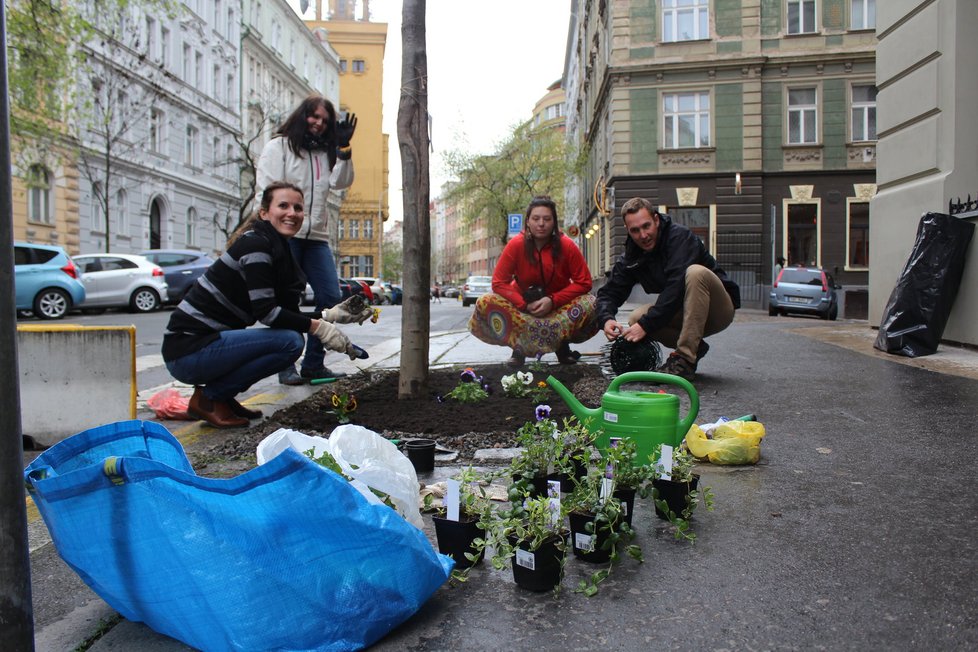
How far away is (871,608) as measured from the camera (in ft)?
5.89

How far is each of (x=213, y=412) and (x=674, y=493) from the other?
272 cm

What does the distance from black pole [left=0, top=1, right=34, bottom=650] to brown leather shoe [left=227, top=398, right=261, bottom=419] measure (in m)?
2.80

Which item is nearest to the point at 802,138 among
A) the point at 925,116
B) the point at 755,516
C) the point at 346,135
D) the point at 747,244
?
the point at 747,244

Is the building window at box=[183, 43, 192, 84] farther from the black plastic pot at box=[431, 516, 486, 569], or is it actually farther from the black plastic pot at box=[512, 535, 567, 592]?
the black plastic pot at box=[512, 535, 567, 592]

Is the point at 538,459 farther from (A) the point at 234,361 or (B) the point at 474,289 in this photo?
(B) the point at 474,289

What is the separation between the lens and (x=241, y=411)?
4273 mm

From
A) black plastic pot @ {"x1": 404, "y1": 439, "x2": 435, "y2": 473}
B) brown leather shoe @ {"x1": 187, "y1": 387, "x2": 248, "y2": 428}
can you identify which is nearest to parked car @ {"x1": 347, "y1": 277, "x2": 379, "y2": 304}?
brown leather shoe @ {"x1": 187, "y1": 387, "x2": 248, "y2": 428}

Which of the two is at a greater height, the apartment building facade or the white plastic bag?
the apartment building facade

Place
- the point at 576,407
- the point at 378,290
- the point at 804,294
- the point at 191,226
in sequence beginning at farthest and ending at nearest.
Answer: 1. the point at 378,290
2. the point at 191,226
3. the point at 804,294
4. the point at 576,407

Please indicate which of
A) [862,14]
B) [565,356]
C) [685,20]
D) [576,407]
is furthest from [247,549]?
[862,14]

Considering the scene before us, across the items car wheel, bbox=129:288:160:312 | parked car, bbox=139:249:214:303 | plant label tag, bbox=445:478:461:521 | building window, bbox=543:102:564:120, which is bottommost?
plant label tag, bbox=445:478:461:521

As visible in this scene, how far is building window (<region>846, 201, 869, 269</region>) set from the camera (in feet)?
86.5

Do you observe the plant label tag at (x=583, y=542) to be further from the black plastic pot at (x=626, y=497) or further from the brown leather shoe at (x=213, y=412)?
the brown leather shoe at (x=213, y=412)

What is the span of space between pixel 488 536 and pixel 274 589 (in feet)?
2.14
